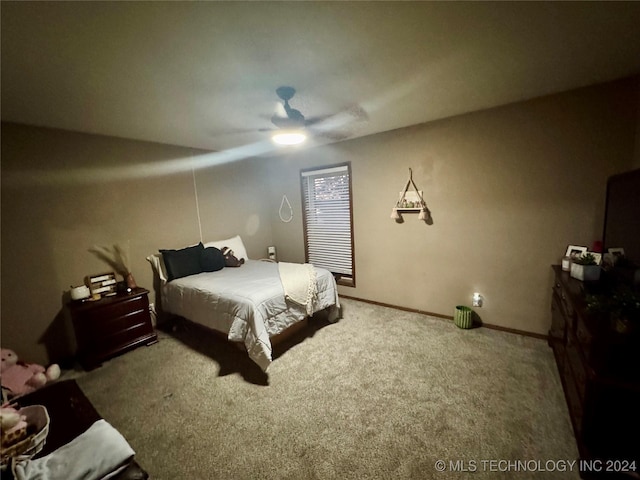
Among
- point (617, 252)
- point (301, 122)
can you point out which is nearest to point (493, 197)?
point (617, 252)

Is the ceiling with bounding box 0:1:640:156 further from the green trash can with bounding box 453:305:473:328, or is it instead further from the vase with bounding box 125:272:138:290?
the green trash can with bounding box 453:305:473:328

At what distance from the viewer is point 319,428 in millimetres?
1711

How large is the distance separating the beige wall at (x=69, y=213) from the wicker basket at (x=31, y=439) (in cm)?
187

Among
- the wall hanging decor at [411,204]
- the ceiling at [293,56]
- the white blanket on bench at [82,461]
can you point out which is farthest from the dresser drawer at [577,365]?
the white blanket on bench at [82,461]

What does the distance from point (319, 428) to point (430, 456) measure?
2.23 ft

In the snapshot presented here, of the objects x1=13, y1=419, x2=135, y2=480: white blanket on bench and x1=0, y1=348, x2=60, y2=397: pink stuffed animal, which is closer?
x1=13, y1=419, x2=135, y2=480: white blanket on bench

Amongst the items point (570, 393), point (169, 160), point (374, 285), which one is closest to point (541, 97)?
point (570, 393)

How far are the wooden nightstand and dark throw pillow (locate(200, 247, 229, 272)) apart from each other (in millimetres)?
722

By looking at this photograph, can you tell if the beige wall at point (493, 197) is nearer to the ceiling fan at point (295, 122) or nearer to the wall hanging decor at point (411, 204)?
the wall hanging decor at point (411, 204)

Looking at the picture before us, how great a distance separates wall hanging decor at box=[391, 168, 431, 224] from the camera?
311 cm

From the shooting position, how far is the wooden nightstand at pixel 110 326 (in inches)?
98.0

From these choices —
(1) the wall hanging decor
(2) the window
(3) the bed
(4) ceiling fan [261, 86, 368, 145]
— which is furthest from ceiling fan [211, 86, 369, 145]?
(3) the bed

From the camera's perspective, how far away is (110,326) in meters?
2.64

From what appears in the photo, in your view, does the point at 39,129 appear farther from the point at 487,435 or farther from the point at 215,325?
the point at 487,435
